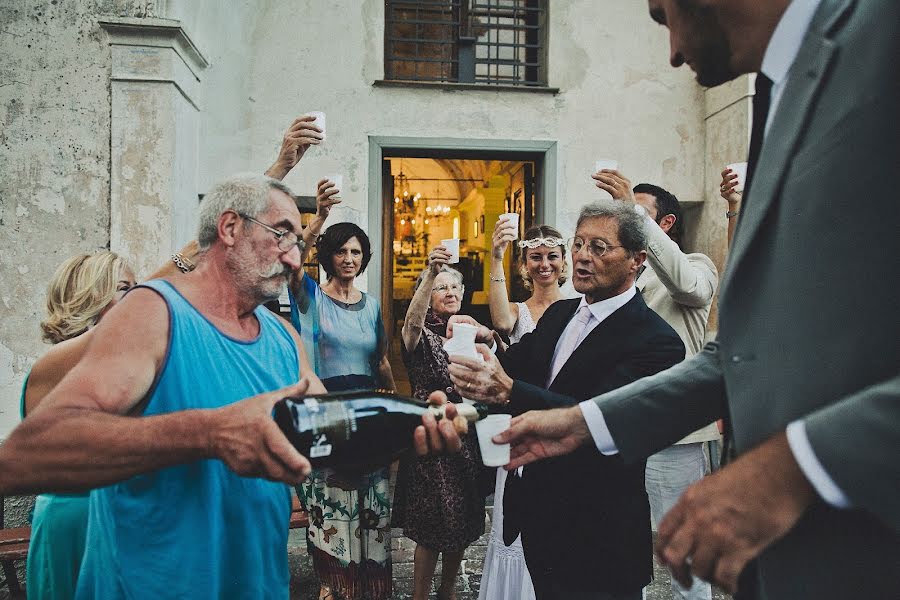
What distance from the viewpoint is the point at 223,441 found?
4.70 ft

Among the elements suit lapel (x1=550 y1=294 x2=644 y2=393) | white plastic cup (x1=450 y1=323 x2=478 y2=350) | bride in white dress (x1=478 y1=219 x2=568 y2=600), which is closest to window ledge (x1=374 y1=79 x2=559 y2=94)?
bride in white dress (x1=478 y1=219 x2=568 y2=600)

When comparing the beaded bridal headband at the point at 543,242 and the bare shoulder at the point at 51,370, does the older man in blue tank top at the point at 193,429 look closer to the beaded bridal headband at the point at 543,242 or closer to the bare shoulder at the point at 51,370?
the bare shoulder at the point at 51,370

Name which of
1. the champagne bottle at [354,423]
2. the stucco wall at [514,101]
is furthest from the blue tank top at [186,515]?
the stucco wall at [514,101]

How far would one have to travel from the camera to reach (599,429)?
5.59 ft

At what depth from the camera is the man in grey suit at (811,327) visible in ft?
2.99

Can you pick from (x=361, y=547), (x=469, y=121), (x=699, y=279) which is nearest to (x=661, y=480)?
(x=699, y=279)

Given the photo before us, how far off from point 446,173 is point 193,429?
20135mm

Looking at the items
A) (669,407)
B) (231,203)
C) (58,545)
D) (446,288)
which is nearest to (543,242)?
(446,288)

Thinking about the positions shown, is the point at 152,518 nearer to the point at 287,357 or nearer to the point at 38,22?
the point at 287,357

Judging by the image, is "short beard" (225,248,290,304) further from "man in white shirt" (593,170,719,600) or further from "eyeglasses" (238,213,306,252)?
"man in white shirt" (593,170,719,600)

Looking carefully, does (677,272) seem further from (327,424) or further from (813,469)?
(813,469)

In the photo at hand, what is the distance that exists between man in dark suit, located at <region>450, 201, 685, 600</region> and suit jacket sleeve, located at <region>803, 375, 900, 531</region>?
1446 mm

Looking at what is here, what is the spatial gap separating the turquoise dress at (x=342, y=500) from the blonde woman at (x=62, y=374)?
1.35 metres

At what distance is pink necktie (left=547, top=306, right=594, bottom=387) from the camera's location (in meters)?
2.77
